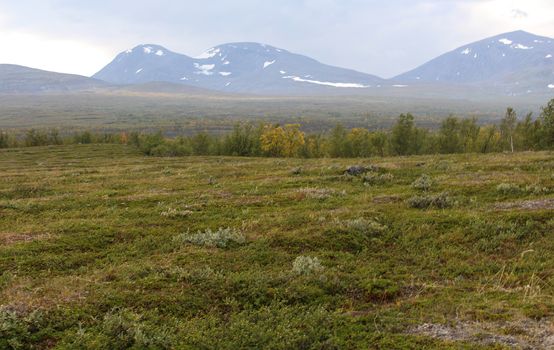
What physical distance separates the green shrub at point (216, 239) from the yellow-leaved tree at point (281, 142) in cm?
7927

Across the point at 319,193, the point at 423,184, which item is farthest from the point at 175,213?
the point at 423,184

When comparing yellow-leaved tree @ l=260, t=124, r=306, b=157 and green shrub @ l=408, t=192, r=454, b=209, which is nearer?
green shrub @ l=408, t=192, r=454, b=209

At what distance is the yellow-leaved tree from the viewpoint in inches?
3684

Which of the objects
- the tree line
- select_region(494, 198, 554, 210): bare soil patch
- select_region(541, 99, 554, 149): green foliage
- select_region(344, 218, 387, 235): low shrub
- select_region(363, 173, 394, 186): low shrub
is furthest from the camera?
the tree line

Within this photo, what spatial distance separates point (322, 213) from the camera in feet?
51.9

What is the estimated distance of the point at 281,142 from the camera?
94.6m

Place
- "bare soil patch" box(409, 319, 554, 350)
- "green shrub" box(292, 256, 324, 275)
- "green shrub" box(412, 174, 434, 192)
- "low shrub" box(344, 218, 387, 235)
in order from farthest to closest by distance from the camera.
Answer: "green shrub" box(412, 174, 434, 192) → "low shrub" box(344, 218, 387, 235) → "green shrub" box(292, 256, 324, 275) → "bare soil patch" box(409, 319, 554, 350)

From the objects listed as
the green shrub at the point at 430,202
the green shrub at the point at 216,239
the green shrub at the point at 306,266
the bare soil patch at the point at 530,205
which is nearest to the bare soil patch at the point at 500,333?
the green shrub at the point at 306,266

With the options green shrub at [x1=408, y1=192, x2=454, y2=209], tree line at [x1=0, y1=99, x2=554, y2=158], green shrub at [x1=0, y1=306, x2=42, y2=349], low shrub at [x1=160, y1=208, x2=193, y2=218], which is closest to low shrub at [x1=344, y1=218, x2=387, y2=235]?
green shrub at [x1=408, y1=192, x2=454, y2=209]

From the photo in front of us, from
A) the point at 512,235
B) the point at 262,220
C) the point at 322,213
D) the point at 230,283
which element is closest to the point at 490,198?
the point at 512,235

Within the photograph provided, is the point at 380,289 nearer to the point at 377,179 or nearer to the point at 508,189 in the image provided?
the point at 508,189

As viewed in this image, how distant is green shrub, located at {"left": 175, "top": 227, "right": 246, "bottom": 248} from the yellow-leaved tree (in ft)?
260

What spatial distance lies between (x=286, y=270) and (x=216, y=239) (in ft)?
9.56

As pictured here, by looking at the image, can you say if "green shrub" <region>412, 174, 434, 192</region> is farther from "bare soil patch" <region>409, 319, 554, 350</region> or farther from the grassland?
"bare soil patch" <region>409, 319, 554, 350</region>
